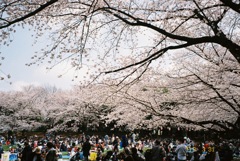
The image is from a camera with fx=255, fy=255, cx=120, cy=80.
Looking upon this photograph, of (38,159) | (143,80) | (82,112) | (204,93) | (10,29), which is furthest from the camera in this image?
(82,112)

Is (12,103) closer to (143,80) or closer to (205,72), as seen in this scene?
(143,80)

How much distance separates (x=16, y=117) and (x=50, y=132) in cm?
571

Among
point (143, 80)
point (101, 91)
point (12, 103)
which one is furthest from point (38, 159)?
point (12, 103)

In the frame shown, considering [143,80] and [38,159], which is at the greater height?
[143,80]

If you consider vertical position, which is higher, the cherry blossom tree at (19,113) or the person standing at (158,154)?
the cherry blossom tree at (19,113)

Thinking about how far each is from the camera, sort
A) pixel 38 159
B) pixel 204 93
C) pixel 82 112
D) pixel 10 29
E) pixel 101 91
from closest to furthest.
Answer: pixel 10 29, pixel 38 159, pixel 204 93, pixel 101 91, pixel 82 112

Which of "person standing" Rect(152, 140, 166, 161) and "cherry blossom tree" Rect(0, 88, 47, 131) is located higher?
"cherry blossom tree" Rect(0, 88, 47, 131)

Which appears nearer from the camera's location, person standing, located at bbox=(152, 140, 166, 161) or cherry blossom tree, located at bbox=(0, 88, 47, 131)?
person standing, located at bbox=(152, 140, 166, 161)

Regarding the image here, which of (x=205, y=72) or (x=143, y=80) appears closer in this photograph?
(x=205, y=72)

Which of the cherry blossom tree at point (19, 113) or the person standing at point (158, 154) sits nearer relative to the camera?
the person standing at point (158, 154)

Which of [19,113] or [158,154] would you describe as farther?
[19,113]

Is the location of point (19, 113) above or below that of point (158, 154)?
above

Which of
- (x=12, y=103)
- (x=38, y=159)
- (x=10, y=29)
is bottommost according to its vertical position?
(x=38, y=159)

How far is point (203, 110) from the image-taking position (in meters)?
8.23
